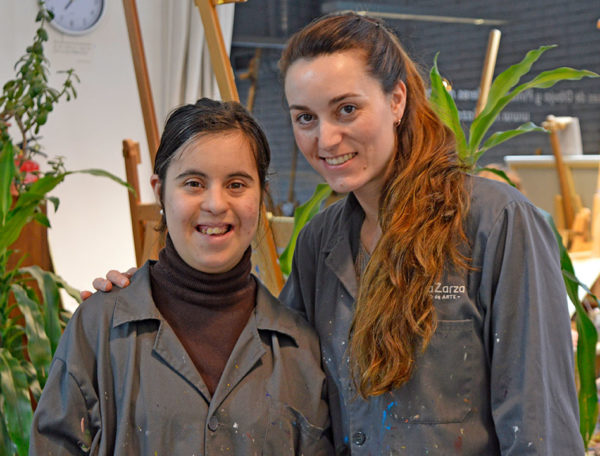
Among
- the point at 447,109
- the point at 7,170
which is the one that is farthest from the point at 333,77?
the point at 7,170

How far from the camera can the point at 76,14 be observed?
4.51m

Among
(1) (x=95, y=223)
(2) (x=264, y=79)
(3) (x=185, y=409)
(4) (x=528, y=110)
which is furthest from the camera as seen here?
(4) (x=528, y=110)

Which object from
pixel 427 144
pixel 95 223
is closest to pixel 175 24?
pixel 95 223

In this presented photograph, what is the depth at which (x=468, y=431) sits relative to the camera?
130 cm

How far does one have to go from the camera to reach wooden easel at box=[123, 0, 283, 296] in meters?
2.12

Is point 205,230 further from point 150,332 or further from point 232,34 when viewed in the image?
point 232,34

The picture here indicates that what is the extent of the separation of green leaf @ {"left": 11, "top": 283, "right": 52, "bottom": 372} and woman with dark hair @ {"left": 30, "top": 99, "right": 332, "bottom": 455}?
0.73 m

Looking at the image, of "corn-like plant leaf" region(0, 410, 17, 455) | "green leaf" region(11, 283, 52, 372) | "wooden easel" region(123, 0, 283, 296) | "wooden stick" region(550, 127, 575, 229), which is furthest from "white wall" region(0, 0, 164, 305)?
"wooden stick" region(550, 127, 575, 229)

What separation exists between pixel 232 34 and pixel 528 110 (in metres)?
2.39

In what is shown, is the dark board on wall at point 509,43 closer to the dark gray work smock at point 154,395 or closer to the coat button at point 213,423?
the dark gray work smock at point 154,395

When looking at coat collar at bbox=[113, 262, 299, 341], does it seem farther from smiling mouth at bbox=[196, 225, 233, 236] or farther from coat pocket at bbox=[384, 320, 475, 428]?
coat pocket at bbox=[384, 320, 475, 428]

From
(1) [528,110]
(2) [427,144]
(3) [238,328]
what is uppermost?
(1) [528,110]

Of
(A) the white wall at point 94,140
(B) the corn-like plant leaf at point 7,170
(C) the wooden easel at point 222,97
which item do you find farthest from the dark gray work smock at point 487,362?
(A) the white wall at point 94,140

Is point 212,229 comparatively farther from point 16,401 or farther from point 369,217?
point 16,401
